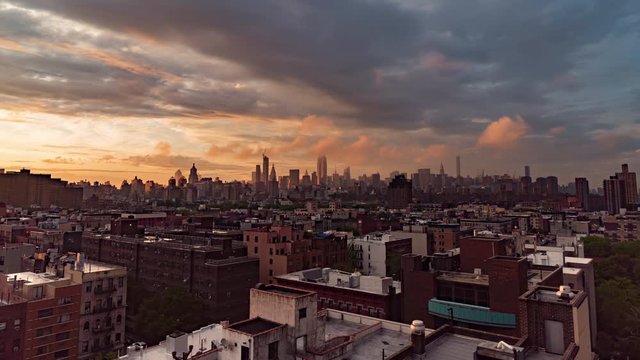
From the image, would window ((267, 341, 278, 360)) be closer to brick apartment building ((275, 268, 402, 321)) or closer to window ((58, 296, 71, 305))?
brick apartment building ((275, 268, 402, 321))

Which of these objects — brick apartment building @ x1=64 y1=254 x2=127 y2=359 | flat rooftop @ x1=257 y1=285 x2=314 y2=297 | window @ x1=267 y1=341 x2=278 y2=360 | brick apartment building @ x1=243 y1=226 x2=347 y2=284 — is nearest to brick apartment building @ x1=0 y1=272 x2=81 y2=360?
brick apartment building @ x1=64 y1=254 x2=127 y2=359

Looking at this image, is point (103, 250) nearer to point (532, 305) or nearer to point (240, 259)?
point (240, 259)

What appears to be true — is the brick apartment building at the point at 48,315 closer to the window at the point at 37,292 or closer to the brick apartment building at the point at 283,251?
the window at the point at 37,292

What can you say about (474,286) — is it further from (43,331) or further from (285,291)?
(43,331)

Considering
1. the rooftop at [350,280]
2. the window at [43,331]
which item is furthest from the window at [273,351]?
the window at [43,331]

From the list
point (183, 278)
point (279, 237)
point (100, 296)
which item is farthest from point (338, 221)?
point (100, 296)

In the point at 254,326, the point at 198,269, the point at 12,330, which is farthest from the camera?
the point at 198,269

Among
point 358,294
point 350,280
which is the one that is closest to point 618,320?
point 358,294
